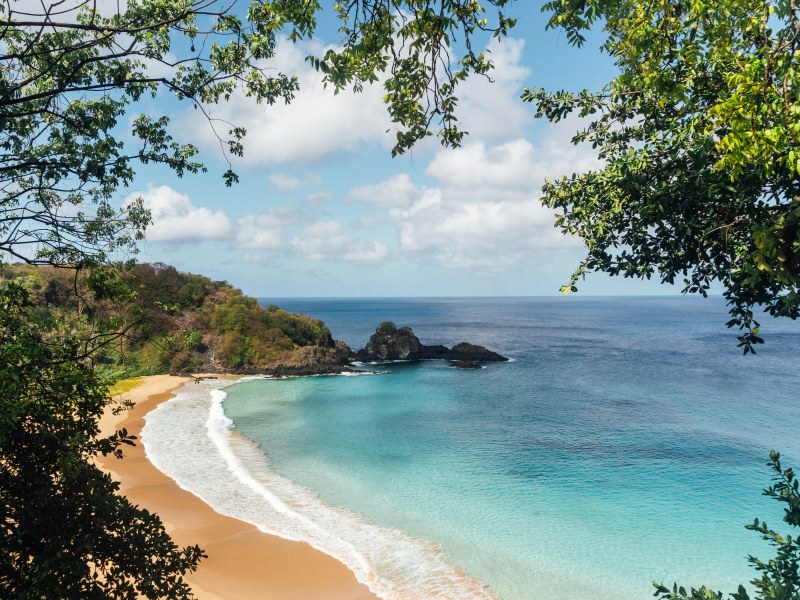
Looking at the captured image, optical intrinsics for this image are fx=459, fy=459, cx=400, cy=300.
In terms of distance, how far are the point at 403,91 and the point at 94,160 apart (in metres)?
4.98

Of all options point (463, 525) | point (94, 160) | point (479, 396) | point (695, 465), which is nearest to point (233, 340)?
point (479, 396)

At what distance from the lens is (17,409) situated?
541 cm

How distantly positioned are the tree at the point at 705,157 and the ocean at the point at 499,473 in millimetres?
11653

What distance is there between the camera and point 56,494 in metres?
6.40

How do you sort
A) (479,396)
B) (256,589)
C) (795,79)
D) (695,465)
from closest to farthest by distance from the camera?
(795,79)
(256,589)
(695,465)
(479,396)

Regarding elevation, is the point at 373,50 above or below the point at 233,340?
above

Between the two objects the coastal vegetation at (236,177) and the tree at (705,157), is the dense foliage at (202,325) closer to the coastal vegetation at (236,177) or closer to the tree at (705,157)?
the coastal vegetation at (236,177)

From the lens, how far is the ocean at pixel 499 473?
15.9m

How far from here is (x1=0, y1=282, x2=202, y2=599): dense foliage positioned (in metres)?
5.82

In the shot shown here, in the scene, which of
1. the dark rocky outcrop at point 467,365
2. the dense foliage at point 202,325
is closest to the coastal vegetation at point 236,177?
the dense foliage at point 202,325

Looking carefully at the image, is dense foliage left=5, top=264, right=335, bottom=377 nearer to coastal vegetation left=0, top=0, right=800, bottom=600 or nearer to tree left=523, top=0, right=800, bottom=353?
coastal vegetation left=0, top=0, right=800, bottom=600

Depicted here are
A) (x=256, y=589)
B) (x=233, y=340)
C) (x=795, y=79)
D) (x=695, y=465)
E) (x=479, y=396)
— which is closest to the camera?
(x=795, y=79)

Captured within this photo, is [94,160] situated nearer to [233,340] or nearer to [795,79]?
[795,79]

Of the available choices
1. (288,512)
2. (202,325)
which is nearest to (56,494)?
(288,512)
